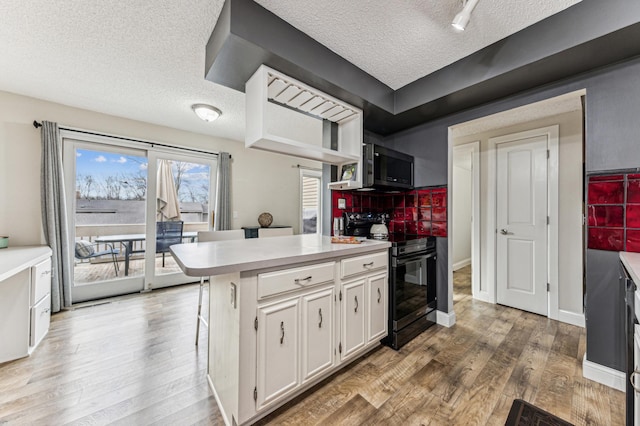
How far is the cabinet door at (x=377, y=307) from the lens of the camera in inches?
77.5

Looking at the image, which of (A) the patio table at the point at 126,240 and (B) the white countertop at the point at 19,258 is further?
(A) the patio table at the point at 126,240

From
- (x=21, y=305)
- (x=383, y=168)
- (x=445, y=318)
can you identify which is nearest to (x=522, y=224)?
(x=445, y=318)

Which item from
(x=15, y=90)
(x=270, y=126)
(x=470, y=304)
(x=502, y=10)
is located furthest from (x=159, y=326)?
(x=502, y=10)

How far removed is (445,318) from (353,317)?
4.49 feet

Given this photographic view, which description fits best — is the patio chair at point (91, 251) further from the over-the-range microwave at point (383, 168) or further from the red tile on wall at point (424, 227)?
the red tile on wall at point (424, 227)

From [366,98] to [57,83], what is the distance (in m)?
3.17

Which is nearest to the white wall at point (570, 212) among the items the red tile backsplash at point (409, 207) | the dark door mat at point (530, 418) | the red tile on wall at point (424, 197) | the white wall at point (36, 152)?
the red tile backsplash at point (409, 207)

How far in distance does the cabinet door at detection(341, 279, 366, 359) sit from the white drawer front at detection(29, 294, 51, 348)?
2.63 meters

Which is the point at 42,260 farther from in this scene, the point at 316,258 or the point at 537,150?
the point at 537,150

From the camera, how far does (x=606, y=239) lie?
1.74 metres

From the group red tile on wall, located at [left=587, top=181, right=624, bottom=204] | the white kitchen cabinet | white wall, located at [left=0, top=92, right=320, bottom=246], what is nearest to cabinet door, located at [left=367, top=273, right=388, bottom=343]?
red tile on wall, located at [left=587, top=181, right=624, bottom=204]

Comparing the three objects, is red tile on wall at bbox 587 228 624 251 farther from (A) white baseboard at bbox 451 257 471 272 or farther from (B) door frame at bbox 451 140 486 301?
(A) white baseboard at bbox 451 257 471 272

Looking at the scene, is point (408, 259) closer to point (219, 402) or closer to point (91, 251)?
point (219, 402)

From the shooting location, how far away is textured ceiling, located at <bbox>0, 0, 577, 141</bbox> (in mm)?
1574
